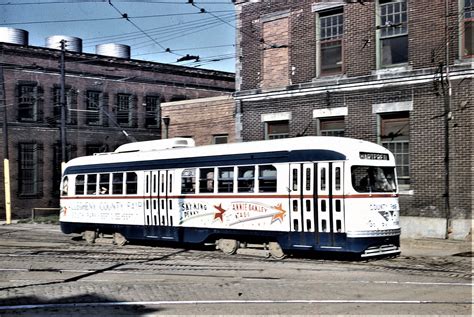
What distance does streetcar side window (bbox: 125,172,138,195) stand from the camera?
62.1 feet

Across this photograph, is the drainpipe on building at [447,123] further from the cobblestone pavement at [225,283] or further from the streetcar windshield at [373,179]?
the streetcar windshield at [373,179]

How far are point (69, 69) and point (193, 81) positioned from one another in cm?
983

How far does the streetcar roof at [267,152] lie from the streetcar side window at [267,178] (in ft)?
0.68

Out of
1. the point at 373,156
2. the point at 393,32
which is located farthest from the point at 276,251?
the point at 393,32

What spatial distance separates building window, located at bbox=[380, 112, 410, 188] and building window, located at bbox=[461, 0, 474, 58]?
8.95ft

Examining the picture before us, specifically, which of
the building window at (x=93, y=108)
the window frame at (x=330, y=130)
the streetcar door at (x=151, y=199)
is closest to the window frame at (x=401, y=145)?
the window frame at (x=330, y=130)

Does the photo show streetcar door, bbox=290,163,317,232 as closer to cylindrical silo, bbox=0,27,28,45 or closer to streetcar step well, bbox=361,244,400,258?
streetcar step well, bbox=361,244,400,258

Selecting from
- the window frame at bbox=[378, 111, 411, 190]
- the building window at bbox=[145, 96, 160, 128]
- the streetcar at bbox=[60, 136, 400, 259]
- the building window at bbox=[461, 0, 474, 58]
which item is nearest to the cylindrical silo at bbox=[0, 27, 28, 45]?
the building window at bbox=[145, 96, 160, 128]

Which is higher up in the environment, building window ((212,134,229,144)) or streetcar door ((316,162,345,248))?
building window ((212,134,229,144))

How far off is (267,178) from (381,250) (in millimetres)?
3349

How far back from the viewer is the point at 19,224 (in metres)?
32.3

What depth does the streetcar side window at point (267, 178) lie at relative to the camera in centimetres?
1521

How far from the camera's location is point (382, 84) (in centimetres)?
2011

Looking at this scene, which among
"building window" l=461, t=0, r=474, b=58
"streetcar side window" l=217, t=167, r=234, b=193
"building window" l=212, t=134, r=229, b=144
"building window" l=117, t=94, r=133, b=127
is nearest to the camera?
"streetcar side window" l=217, t=167, r=234, b=193
